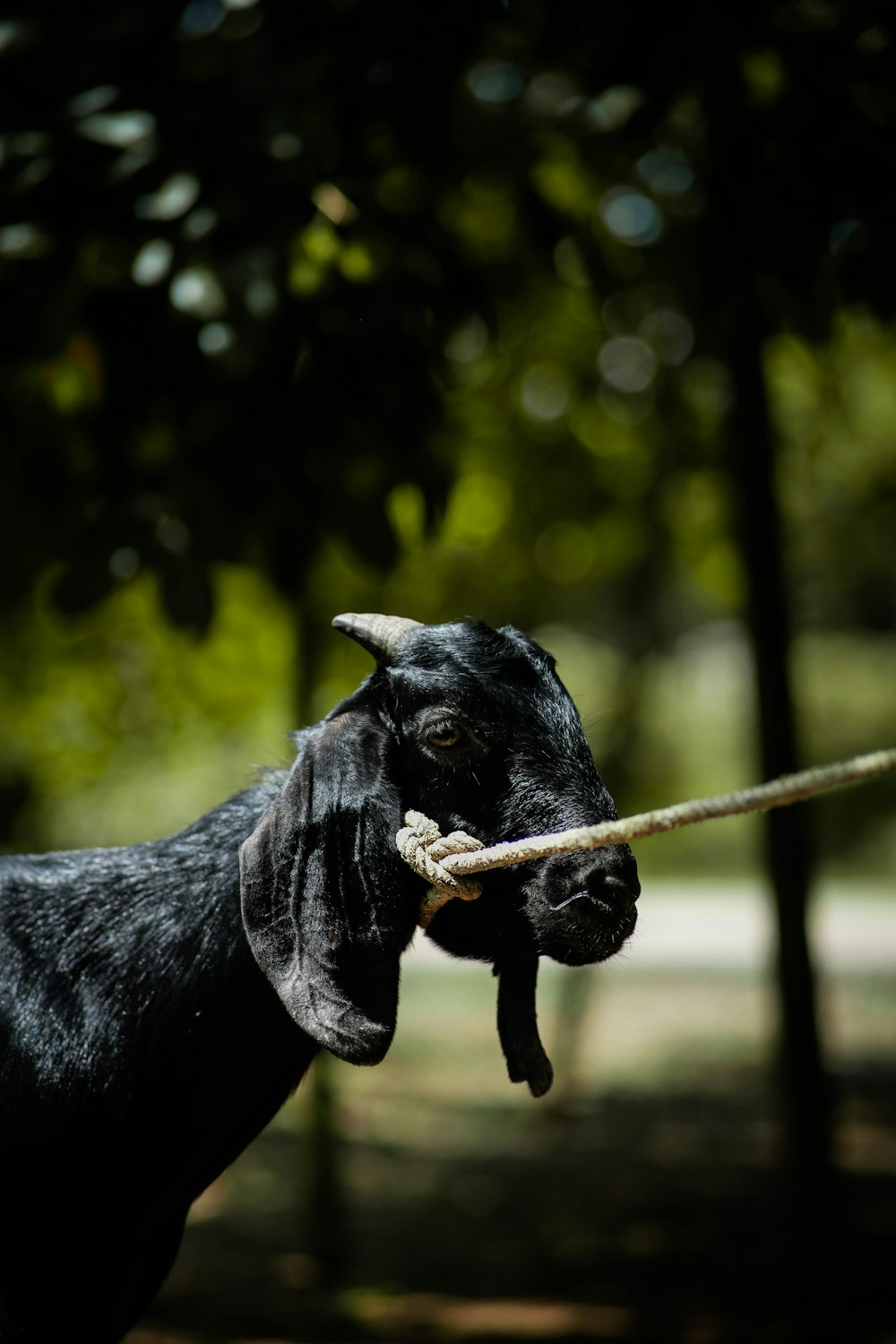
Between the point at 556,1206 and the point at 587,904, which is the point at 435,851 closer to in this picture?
the point at 587,904

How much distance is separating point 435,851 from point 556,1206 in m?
6.32

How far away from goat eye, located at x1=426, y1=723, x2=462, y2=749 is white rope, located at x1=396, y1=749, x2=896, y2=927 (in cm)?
11

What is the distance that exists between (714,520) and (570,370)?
5.47ft

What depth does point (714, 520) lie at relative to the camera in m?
7.88

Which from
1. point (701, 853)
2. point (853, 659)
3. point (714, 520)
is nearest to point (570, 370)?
point (714, 520)

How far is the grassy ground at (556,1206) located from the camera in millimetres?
5730

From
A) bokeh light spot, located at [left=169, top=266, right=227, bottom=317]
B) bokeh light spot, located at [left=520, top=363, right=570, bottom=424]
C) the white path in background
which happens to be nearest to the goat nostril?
bokeh light spot, located at [left=169, top=266, right=227, bottom=317]

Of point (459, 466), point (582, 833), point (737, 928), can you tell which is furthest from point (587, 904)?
point (737, 928)

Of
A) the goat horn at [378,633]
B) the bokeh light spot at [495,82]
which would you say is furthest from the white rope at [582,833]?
the bokeh light spot at [495,82]

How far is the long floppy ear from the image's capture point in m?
1.85

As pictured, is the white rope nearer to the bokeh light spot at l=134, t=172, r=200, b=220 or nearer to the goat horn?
the goat horn

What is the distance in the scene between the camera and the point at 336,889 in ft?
6.16

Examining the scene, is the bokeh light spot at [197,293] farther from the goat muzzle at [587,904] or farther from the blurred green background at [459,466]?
the goat muzzle at [587,904]

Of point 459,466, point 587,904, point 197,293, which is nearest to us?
point 587,904
